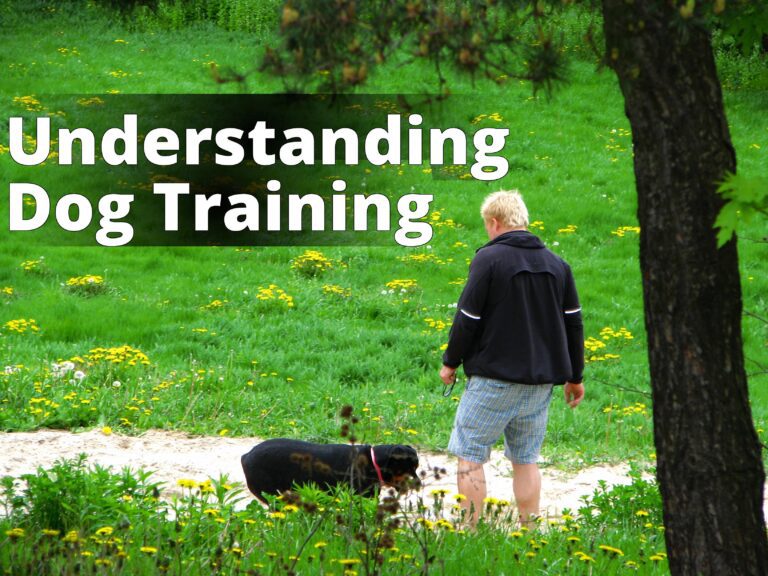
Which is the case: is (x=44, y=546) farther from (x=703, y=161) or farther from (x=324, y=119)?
(x=324, y=119)

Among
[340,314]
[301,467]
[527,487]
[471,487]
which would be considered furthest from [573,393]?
[340,314]

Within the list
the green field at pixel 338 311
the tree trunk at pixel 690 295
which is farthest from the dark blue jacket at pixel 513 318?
the tree trunk at pixel 690 295

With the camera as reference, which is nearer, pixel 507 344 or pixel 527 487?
pixel 507 344

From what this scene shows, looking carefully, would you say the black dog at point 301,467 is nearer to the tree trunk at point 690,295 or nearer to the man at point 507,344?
the man at point 507,344

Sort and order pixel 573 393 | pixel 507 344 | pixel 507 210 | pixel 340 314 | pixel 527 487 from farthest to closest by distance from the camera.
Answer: pixel 340 314
pixel 573 393
pixel 527 487
pixel 507 210
pixel 507 344

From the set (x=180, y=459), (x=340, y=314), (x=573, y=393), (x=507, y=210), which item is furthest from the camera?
(x=340, y=314)

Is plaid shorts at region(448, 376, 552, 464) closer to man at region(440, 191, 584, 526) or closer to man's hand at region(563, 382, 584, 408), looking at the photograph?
man at region(440, 191, 584, 526)

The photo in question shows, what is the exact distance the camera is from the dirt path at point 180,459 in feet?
24.8

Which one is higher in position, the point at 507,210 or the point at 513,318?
the point at 507,210

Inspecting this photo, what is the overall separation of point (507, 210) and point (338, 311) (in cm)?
724

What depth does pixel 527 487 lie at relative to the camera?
234 inches

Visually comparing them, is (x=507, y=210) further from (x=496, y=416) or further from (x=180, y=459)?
(x=180, y=459)

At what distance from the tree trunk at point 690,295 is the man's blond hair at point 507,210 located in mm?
1808

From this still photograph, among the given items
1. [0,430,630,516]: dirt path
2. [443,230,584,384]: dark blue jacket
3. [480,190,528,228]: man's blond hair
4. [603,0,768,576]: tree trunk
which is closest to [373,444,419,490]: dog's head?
[443,230,584,384]: dark blue jacket
